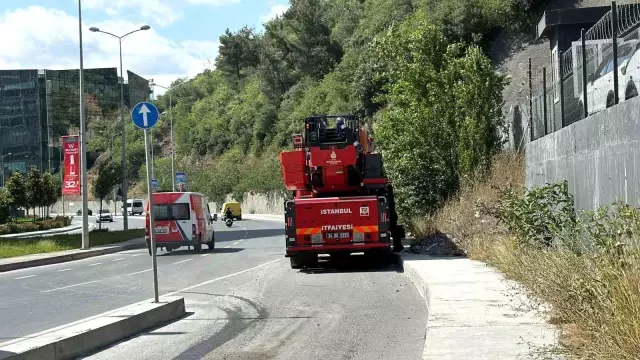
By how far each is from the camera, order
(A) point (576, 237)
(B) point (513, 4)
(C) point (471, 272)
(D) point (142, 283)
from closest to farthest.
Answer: (A) point (576, 237), (C) point (471, 272), (D) point (142, 283), (B) point (513, 4)

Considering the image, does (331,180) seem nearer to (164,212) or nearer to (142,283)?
(142,283)

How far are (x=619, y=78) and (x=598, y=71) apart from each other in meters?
0.86

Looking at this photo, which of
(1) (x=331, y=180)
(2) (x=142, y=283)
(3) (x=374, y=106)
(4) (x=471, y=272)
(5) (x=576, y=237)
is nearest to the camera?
(5) (x=576, y=237)

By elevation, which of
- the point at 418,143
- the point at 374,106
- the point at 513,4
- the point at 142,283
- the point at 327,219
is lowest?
the point at 142,283

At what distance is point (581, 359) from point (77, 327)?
6.28 metres

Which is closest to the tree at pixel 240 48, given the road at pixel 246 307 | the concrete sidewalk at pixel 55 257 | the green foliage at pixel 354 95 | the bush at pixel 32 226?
the green foliage at pixel 354 95

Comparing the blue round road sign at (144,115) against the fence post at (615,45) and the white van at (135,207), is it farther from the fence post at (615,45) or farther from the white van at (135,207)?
the white van at (135,207)

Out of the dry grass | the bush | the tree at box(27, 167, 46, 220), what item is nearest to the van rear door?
the dry grass

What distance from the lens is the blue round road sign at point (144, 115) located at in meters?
13.6

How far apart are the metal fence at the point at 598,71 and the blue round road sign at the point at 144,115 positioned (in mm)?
7084

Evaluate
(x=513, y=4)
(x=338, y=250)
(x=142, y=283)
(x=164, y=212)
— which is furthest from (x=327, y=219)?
(x=513, y=4)

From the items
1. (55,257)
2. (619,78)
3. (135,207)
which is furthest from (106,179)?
(135,207)

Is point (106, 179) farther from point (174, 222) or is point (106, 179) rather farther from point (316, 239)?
point (316, 239)

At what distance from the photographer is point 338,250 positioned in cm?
1978
